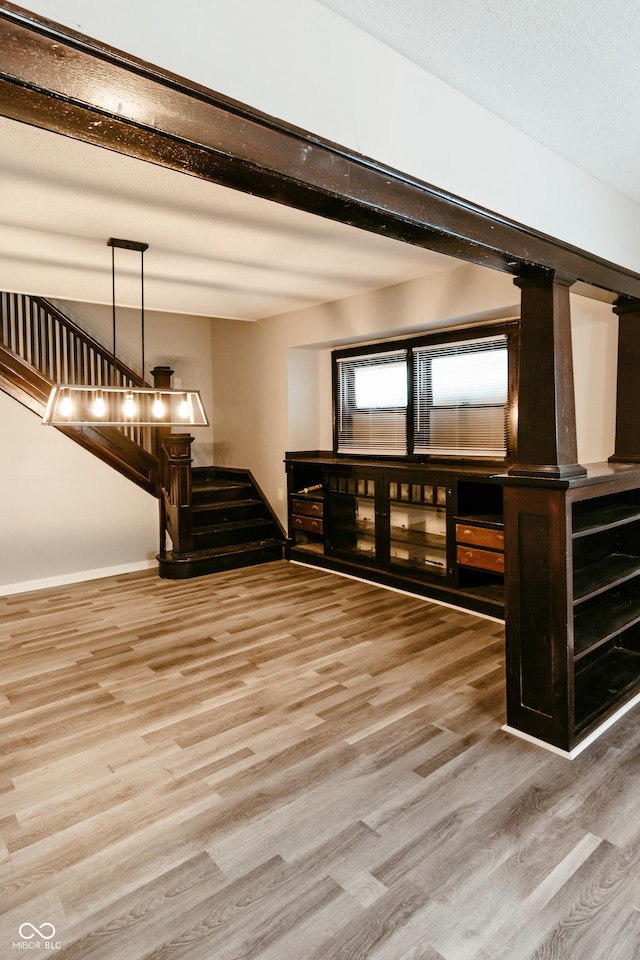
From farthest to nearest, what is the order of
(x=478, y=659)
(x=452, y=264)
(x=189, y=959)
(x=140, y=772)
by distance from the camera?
(x=452, y=264), (x=478, y=659), (x=140, y=772), (x=189, y=959)

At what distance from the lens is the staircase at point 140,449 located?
17.6ft

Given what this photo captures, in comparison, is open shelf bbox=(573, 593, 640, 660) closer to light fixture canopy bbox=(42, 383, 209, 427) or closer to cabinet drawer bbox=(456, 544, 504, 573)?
cabinet drawer bbox=(456, 544, 504, 573)

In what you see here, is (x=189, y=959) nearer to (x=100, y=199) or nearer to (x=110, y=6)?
(x=110, y=6)

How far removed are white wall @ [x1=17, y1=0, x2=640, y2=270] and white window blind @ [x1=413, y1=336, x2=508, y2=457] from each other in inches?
74.7

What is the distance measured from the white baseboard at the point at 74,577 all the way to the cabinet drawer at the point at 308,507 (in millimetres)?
1666

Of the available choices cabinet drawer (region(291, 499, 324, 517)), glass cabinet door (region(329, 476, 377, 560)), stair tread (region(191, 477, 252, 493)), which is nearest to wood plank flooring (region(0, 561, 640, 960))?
glass cabinet door (region(329, 476, 377, 560))

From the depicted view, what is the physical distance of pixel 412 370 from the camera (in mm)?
5258

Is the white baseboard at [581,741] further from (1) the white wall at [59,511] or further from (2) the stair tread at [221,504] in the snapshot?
(1) the white wall at [59,511]

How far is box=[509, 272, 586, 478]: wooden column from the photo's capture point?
2.58 metres

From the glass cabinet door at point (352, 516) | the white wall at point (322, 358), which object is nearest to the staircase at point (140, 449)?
the white wall at point (322, 358)

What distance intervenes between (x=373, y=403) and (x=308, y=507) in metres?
1.30

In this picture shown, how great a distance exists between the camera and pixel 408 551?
510 centimetres

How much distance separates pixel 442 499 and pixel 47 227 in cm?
342

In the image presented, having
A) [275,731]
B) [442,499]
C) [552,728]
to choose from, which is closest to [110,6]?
[275,731]
